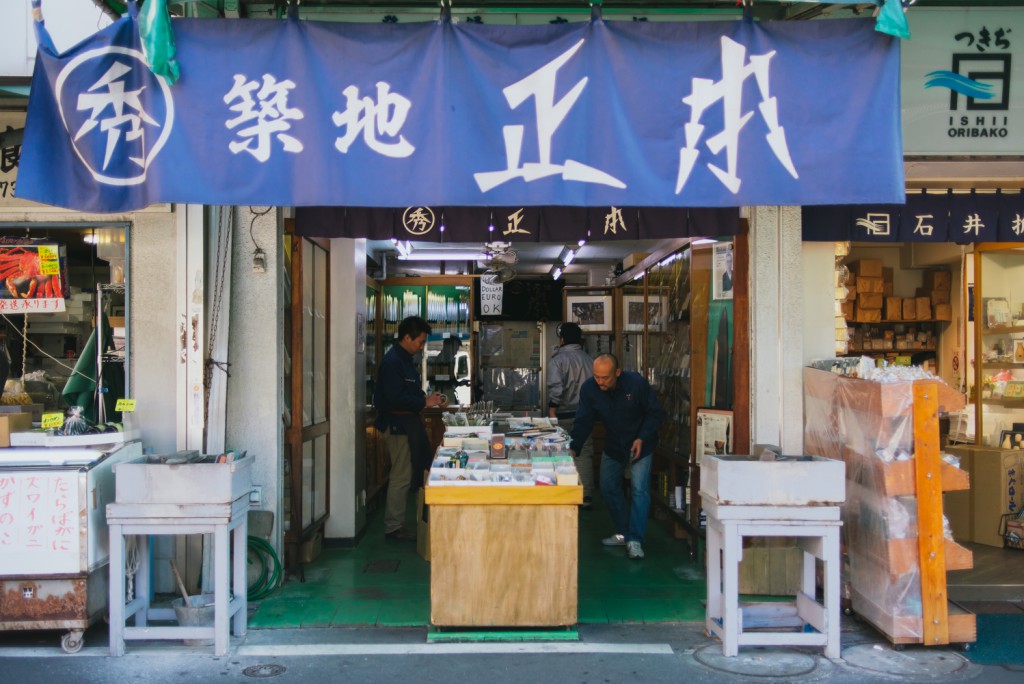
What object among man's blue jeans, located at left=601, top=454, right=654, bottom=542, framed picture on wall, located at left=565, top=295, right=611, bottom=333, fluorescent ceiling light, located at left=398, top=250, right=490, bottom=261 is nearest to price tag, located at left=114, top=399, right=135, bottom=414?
man's blue jeans, located at left=601, top=454, right=654, bottom=542

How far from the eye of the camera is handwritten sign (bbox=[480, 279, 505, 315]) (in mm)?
13148

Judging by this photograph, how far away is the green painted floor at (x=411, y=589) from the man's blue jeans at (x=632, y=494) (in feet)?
0.87

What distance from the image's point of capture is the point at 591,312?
12047 mm

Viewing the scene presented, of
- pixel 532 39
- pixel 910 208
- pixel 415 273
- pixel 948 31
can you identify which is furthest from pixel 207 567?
pixel 415 273

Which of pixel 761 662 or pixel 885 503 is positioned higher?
pixel 885 503

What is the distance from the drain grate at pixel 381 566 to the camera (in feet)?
23.5

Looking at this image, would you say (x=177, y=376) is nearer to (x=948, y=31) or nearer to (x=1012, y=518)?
(x=948, y=31)

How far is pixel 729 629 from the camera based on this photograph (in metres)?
5.16

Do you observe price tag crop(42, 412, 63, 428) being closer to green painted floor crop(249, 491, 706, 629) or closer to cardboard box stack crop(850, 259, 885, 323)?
green painted floor crop(249, 491, 706, 629)

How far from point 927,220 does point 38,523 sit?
6857 mm

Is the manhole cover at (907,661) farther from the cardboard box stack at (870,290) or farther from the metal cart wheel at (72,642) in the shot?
the cardboard box stack at (870,290)

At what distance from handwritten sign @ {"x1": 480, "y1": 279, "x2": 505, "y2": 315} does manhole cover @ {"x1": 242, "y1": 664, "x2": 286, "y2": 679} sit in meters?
8.66

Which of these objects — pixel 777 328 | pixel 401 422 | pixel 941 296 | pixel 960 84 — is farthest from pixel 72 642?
pixel 941 296

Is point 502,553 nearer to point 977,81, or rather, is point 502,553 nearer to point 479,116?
point 479,116
